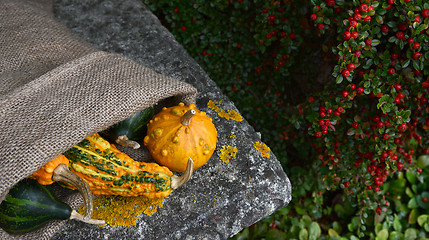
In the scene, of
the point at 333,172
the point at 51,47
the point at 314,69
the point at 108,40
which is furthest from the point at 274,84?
the point at 51,47

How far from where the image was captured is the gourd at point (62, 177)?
3.71ft

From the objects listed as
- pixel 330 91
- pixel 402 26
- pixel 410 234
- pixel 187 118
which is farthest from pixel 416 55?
pixel 410 234

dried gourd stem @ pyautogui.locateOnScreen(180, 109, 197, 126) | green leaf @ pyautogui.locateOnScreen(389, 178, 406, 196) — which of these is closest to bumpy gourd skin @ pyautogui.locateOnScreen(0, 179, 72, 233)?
dried gourd stem @ pyautogui.locateOnScreen(180, 109, 197, 126)

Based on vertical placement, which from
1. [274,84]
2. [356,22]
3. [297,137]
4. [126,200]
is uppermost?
[356,22]

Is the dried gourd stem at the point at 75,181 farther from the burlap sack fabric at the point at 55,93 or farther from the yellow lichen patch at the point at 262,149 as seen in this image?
the yellow lichen patch at the point at 262,149

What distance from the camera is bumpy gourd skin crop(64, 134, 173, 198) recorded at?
3.93 feet

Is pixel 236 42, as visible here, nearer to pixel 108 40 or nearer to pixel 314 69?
pixel 314 69

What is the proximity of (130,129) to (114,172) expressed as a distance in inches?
8.4

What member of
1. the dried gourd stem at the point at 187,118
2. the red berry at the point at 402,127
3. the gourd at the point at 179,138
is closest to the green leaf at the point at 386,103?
the red berry at the point at 402,127

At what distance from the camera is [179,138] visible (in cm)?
128

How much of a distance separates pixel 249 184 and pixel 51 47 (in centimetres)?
108

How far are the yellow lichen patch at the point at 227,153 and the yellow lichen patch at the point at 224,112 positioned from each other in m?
0.17

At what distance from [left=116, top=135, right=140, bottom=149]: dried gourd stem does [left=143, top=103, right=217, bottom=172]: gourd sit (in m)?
0.06

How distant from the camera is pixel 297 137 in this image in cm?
260
